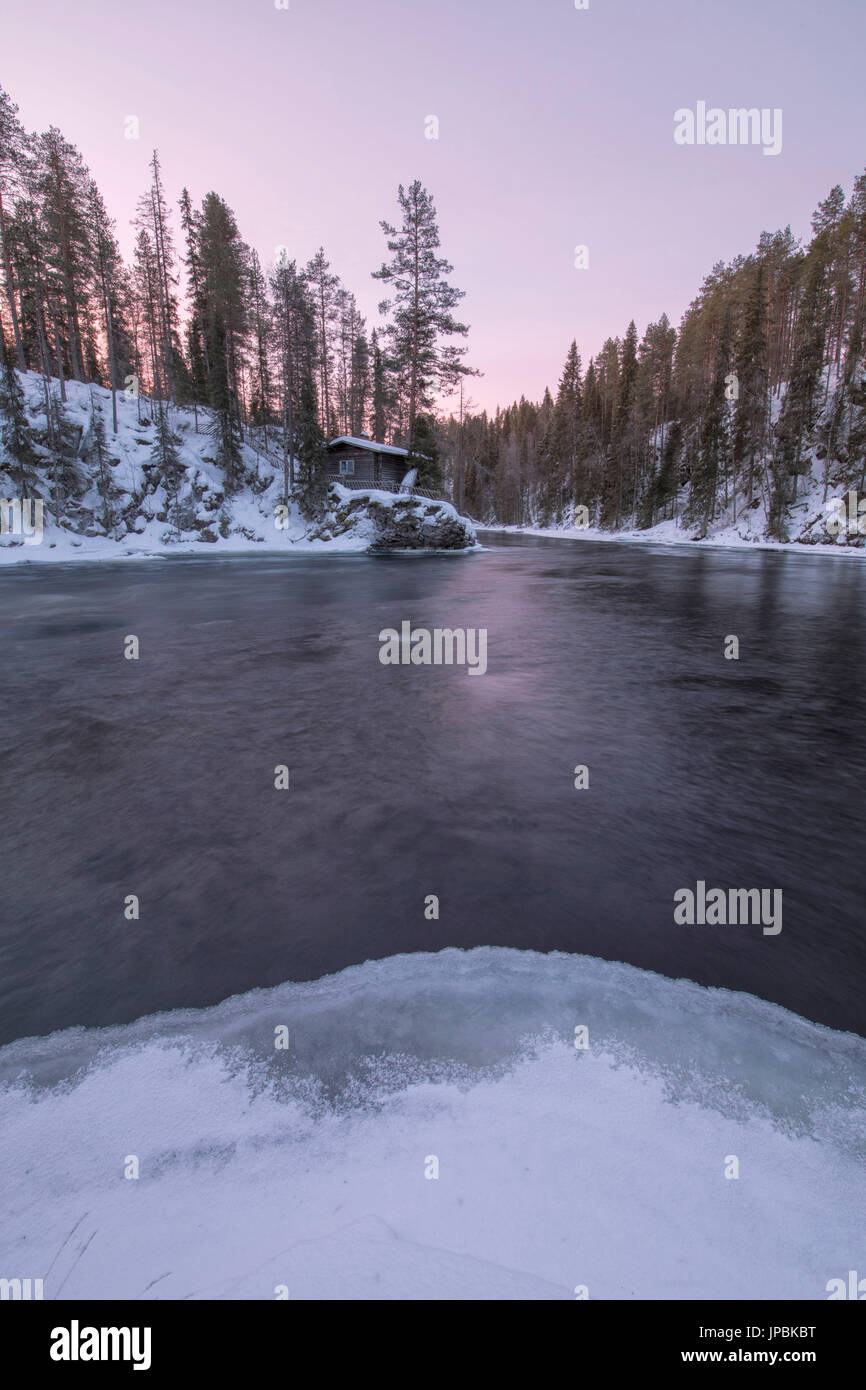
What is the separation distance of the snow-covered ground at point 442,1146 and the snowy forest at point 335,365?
45521 millimetres

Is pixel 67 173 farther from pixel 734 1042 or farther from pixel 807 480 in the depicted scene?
pixel 734 1042

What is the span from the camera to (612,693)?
389 inches

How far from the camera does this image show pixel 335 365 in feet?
223

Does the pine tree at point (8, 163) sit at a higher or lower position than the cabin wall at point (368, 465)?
higher

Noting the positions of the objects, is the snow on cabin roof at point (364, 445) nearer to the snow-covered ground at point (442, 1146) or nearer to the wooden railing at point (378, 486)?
the wooden railing at point (378, 486)

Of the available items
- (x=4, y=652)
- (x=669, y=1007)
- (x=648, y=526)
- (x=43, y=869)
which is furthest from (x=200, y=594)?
(x=648, y=526)

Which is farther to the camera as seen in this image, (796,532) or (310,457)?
(796,532)

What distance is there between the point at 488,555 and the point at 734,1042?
41.6 meters

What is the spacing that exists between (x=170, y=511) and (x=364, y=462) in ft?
51.8

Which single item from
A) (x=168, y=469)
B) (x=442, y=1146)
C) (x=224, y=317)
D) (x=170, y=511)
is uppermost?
(x=224, y=317)

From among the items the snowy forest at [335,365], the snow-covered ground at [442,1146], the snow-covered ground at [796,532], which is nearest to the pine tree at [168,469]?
the snowy forest at [335,365]

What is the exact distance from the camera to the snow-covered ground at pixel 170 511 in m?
41.1

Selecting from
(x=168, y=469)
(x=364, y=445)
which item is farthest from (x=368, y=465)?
(x=168, y=469)

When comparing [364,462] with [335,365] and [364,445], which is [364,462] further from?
[335,365]
